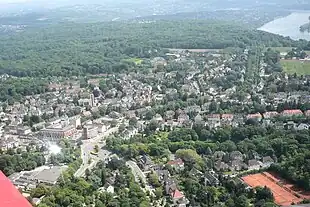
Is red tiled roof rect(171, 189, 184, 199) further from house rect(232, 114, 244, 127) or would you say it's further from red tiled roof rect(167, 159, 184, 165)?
house rect(232, 114, 244, 127)

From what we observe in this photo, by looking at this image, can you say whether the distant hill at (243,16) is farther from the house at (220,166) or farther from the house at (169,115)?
the house at (220,166)

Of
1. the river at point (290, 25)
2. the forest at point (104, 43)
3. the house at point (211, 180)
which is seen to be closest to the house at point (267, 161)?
the house at point (211, 180)

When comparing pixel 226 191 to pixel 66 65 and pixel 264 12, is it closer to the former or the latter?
pixel 66 65

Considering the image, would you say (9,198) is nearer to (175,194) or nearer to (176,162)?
(175,194)

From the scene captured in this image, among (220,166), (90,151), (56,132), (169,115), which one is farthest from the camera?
(169,115)

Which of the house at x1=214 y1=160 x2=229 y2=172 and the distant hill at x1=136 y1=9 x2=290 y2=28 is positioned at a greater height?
the house at x1=214 y1=160 x2=229 y2=172

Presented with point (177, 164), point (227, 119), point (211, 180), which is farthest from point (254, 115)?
point (211, 180)

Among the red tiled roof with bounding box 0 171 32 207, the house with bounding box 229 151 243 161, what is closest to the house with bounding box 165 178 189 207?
the house with bounding box 229 151 243 161
